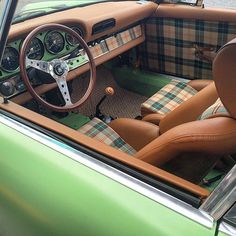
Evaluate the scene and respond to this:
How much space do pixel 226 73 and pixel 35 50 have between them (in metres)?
1.28

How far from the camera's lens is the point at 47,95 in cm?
222

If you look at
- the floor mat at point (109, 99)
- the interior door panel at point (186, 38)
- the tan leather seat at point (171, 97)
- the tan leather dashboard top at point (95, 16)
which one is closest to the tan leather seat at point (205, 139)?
the tan leather seat at point (171, 97)

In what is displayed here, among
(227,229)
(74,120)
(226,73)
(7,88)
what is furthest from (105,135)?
(227,229)

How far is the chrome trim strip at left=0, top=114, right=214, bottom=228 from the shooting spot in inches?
34.7

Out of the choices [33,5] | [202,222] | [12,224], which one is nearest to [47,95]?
[33,5]

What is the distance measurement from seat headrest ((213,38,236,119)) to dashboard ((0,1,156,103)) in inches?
47.1

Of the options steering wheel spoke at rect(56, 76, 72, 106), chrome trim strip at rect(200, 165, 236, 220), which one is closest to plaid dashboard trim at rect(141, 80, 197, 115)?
steering wheel spoke at rect(56, 76, 72, 106)

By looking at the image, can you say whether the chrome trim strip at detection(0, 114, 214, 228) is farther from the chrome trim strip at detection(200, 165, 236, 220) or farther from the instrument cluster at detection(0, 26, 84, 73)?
the instrument cluster at detection(0, 26, 84, 73)

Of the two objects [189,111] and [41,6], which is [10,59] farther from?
[189,111]

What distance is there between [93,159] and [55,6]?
65.2 inches

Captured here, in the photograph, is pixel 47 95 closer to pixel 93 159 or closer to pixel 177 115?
pixel 177 115

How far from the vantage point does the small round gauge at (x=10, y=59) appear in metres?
1.85

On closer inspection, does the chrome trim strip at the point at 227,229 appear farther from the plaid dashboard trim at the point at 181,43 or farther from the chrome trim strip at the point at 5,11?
the plaid dashboard trim at the point at 181,43

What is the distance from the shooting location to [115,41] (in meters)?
2.63
